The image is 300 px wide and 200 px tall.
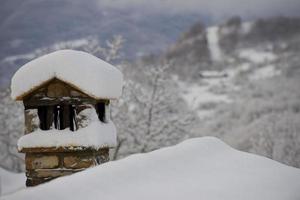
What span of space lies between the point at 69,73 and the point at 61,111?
298mm

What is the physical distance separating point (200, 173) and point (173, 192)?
0.37m

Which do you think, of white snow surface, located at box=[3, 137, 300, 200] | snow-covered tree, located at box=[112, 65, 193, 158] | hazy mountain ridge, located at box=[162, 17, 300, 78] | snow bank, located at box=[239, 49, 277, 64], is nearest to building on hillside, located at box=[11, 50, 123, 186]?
white snow surface, located at box=[3, 137, 300, 200]

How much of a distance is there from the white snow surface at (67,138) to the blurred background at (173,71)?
30.5 feet

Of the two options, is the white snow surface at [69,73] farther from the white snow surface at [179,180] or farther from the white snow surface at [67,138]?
the white snow surface at [179,180]

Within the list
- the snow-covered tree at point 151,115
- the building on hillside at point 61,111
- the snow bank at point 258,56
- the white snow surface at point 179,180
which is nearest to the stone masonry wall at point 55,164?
the building on hillside at point 61,111

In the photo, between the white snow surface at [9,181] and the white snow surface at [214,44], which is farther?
the white snow surface at [214,44]

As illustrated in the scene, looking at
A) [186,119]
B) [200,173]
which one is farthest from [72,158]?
[186,119]

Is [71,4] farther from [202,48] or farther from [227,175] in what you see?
[227,175]

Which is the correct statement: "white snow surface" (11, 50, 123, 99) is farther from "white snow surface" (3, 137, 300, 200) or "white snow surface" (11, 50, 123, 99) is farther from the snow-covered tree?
the snow-covered tree

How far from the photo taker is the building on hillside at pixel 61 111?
3057 millimetres

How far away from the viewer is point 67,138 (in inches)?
120

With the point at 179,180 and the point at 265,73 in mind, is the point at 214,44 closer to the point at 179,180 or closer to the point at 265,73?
the point at 265,73

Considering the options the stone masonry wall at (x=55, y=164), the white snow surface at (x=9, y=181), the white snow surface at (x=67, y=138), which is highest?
the white snow surface at (x=67, y=138)

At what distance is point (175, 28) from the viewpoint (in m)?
45.4
